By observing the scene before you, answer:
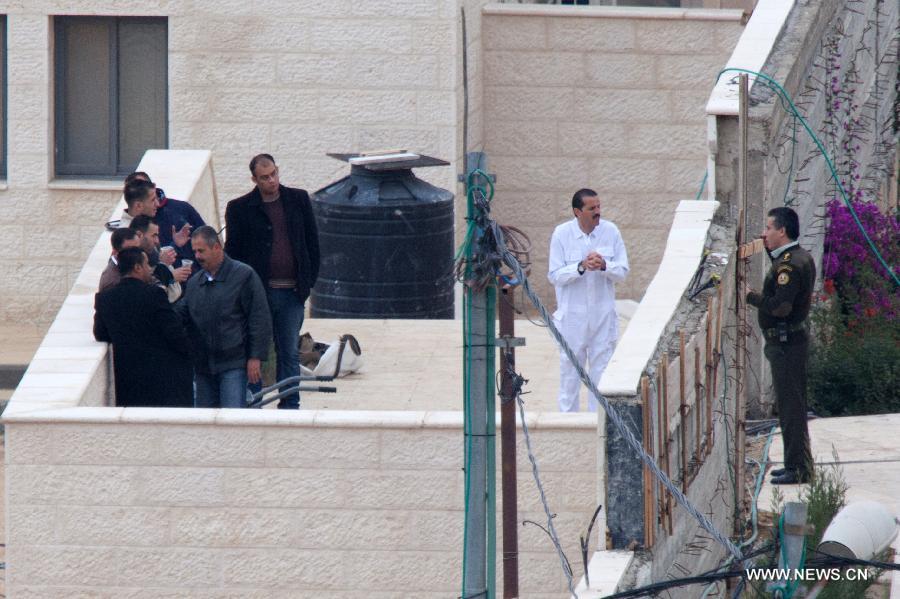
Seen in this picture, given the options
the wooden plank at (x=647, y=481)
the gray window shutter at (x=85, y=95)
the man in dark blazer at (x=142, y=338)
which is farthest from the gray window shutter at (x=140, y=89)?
the wooden plank at (x=647, y=481)

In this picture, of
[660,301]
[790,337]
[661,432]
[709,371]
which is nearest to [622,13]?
[790,337]

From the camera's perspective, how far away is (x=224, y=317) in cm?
985

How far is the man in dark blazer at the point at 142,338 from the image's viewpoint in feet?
31.0

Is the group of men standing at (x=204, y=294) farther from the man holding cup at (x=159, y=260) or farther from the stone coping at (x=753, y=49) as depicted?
the stone coping at (x=753, y=49)

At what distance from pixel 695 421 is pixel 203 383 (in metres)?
3.05

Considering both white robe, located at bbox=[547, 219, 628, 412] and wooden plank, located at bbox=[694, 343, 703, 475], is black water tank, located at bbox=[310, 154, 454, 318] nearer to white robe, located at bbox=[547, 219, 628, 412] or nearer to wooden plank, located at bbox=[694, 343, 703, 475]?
white robe, located at bbox=[547, 219, 628, 412]

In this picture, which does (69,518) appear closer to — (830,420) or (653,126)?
(830,420)

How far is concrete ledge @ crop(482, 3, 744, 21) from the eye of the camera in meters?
15.8

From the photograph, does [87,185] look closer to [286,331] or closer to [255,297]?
[286,331]

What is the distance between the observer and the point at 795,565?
6.27 m

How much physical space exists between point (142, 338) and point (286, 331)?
4.46 ft

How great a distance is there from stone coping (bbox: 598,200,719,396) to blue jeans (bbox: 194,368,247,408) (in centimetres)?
258

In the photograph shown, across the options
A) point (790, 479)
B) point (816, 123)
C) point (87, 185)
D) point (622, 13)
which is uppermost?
point (622, 13)

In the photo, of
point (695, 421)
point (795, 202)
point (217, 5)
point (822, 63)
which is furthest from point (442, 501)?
point (217, 5)
